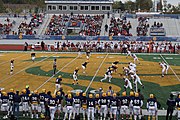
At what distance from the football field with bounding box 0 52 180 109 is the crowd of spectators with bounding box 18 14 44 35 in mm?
14246

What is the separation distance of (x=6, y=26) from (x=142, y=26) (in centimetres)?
1906

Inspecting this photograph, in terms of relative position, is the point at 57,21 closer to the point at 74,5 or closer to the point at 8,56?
the point at 74,5

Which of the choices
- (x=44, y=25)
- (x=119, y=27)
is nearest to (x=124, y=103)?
(x=119, y=27)

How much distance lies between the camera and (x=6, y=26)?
50.9 meters

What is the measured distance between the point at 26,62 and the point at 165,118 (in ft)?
59.4

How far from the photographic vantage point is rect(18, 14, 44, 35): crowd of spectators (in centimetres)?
4884

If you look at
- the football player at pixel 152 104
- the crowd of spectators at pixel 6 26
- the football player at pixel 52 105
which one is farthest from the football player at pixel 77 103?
the crowd of spectators at pixel 6 26

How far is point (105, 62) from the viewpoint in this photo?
3098cm

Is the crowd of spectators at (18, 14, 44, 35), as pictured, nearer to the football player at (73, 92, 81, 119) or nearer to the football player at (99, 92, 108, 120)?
the football player at (73, 92, 81, 119)

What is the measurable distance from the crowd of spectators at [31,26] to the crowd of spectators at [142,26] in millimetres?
13998

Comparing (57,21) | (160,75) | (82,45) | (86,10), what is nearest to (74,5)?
(86,10)

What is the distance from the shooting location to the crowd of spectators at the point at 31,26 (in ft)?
160

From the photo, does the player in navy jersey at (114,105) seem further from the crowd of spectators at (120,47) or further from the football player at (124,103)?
the crowd of spectators at (120,47)

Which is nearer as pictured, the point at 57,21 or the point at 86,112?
the point at 86,112
